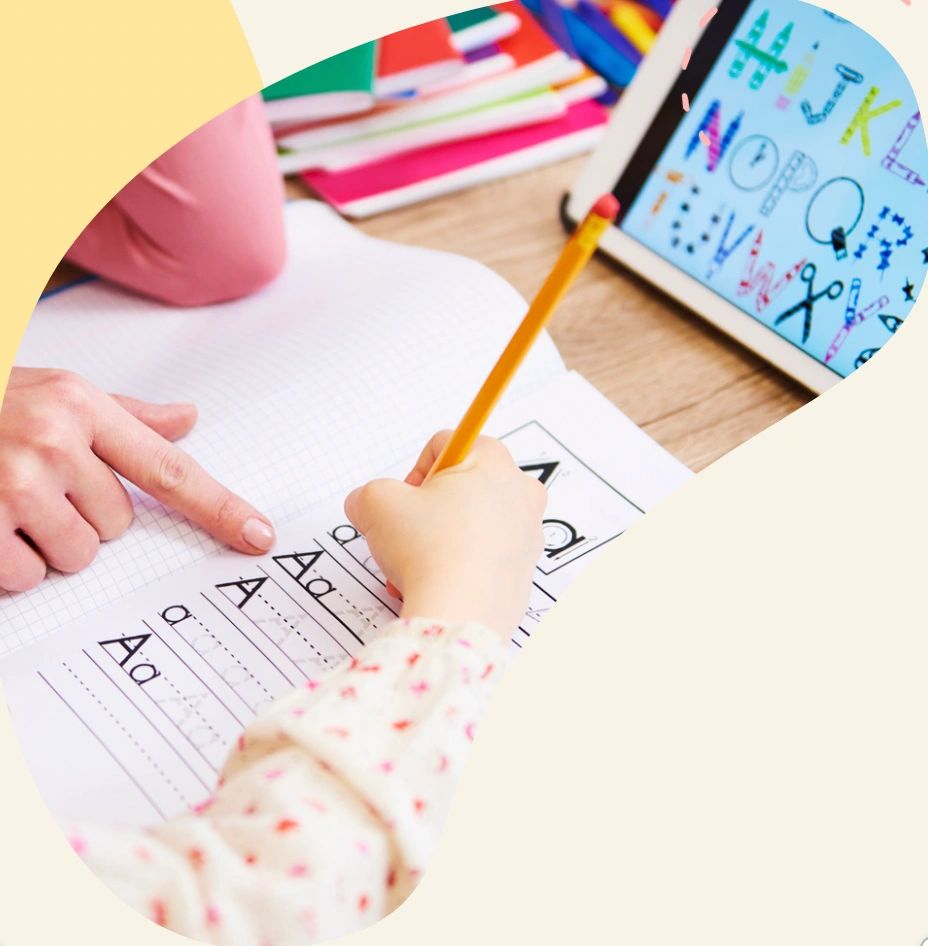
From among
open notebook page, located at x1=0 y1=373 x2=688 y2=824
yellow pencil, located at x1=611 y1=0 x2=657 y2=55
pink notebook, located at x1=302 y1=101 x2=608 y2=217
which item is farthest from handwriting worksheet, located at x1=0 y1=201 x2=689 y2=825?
yellow pencil, located at x1=611 y1=0 x2=657 y2=55

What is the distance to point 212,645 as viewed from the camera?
1.54ft

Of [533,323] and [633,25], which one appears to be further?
[633,25]

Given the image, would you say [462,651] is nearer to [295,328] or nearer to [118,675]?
[118,675]

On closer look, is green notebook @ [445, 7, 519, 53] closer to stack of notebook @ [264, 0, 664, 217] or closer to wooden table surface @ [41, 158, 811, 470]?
stack of notebook @ [264, 0, 664, 217]

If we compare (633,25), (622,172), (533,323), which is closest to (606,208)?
→ (533,323)

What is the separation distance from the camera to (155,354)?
0.66m

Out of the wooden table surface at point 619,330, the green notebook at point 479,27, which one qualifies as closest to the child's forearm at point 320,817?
the wooden table surface at point 619,330

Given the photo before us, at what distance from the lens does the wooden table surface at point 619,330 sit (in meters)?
0.65

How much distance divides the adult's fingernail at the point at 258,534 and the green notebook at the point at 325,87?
1.38ft

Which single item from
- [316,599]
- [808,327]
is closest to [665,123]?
[808,327]

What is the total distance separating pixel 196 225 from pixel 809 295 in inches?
16.0

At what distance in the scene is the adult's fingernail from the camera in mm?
512

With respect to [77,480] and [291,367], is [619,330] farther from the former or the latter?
[77,480]

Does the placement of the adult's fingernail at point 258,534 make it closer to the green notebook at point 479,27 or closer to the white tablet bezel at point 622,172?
the white tablet bezel at point 622,172
